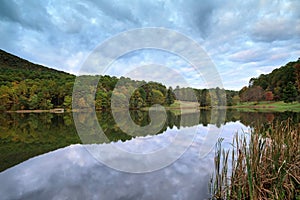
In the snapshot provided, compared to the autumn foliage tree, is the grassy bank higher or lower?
lower

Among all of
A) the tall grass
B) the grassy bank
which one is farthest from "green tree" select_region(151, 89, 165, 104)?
the tall grass

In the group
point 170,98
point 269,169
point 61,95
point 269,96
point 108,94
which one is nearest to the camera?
point 269,169

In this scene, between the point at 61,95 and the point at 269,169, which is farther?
the point at 61,95

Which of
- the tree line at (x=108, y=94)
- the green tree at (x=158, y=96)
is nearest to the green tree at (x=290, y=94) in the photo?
the tree line at (x=108, y=94)

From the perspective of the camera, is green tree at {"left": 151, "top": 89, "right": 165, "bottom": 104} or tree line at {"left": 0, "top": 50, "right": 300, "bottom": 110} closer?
green tree at {"left": 151, "top": 89, "right": 165, "bottom": 104}

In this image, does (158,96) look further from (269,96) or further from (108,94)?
(269,96)

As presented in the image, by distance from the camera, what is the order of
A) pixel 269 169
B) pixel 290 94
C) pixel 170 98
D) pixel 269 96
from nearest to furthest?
1. pixel 269 169
2. pixel 290 94
3. pixel 170 98
4. pixel 269 96

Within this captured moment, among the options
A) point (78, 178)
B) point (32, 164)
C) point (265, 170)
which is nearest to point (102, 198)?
point (78, 178)

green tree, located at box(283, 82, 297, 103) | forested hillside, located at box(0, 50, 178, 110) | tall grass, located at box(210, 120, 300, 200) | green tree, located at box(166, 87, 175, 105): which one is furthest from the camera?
forested hillside, located at box(0, 50, 178, 110)

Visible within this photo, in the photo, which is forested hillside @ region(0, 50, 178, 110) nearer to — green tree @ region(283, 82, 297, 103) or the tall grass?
green tree @ region(283, 82, 297, 103)

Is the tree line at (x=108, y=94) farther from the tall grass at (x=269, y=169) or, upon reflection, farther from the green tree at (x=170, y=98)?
the tall grass at (x=269, y=169)

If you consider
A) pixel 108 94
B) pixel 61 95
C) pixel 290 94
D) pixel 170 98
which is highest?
pixel 108 94

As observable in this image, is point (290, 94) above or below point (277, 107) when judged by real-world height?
above

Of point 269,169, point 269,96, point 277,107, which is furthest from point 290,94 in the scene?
point 269,169
